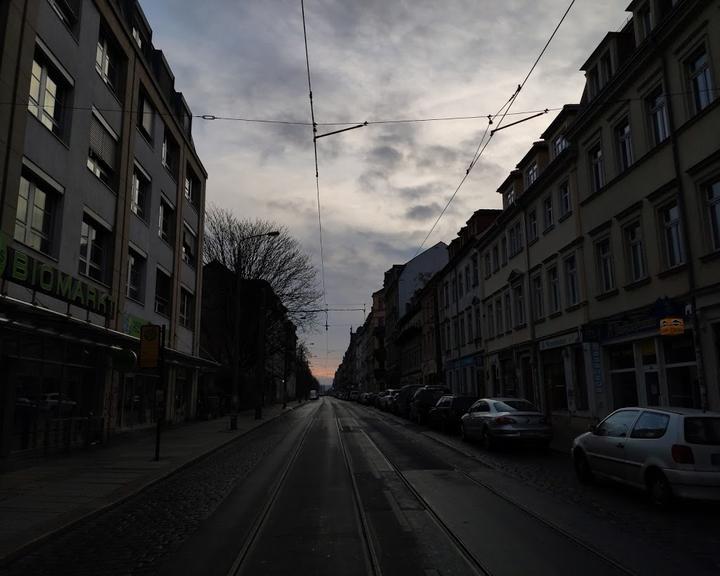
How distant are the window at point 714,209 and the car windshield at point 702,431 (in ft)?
23.0

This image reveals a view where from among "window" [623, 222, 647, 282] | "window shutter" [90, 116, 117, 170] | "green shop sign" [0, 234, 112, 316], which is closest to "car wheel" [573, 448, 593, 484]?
"window" [623, 222, 647, 282]

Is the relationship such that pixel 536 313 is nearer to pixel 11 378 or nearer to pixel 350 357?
pixel 11 378

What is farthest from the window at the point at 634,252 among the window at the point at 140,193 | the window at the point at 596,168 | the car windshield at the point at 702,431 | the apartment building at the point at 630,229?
the window at the point at 140,193

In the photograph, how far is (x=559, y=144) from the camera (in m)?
24.6

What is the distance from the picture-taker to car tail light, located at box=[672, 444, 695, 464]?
8367 mm

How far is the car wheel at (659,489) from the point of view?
8.46 metres

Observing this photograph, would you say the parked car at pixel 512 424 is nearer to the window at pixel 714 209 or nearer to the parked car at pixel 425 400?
the window at pixel 714 209

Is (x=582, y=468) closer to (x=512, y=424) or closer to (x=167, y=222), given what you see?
(x=512, y=424)

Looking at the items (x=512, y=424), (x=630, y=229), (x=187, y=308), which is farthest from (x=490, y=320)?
(x=512, y=424)

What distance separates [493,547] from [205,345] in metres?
41.6

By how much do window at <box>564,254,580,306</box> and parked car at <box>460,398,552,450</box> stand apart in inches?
256

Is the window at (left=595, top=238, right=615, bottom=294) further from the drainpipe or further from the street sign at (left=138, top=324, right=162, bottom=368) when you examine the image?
the street sign at (left=138, top=324, right=162, bottom=368)

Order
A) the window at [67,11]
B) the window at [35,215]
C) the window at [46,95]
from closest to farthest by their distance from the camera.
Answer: the window at [35,215]
the window at [46,95]
the window at [67,11]

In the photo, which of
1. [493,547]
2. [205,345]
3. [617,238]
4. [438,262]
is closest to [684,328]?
[617,238]
